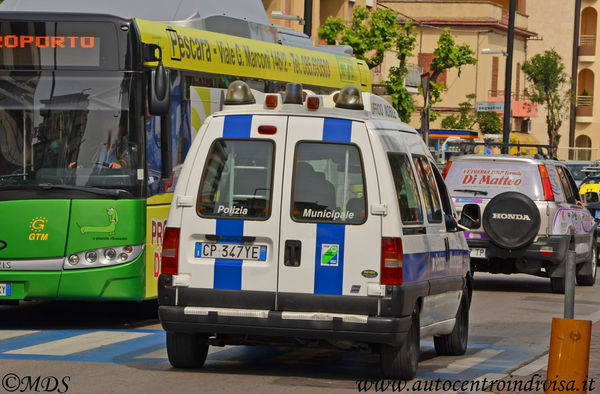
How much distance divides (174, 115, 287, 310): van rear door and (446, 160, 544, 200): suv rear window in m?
9.35

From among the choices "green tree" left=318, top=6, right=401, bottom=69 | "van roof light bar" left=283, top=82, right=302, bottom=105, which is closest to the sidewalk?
"van roof light bar" left=283, top=82, right=302, bottom=105

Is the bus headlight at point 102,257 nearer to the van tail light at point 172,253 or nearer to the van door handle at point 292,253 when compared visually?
the van tail light at point 172,253

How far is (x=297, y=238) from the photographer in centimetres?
973

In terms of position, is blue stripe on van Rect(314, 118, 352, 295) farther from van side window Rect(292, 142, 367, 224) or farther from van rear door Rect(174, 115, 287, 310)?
van rear door Rect(174, 115, 287, 310)

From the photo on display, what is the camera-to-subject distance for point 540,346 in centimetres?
1295

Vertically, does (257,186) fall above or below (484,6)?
below

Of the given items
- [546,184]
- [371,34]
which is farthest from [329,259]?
[371,34]

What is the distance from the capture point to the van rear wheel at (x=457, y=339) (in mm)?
11750

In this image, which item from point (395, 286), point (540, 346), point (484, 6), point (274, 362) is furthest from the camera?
point (484, 6)

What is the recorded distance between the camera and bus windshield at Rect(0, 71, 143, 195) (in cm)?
1326

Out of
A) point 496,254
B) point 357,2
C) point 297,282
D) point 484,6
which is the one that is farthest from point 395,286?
point 484,6

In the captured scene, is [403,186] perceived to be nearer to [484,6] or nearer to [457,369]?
[457,369]

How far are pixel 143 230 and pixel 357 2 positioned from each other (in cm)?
3926

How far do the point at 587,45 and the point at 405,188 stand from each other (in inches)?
3265
